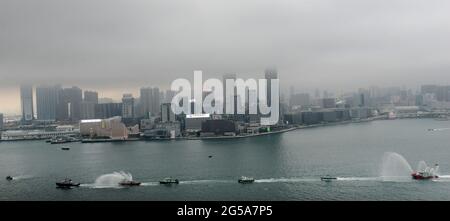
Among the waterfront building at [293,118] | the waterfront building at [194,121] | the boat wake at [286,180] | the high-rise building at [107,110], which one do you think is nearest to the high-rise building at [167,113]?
the waterfront building at [194,121]

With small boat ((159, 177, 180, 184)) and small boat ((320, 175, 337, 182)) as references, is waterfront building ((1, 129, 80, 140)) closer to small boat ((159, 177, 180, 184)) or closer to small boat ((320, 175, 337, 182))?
small boat ((159, 177, 180, 184))

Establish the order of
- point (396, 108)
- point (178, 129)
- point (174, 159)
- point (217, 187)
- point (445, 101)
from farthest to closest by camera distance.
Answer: point (396, 108) → point (445, 101) → point (178, 129) → point (174, 159) → point (217, 187)

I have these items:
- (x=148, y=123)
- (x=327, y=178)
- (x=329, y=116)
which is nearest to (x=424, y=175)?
(x=327, y=178)

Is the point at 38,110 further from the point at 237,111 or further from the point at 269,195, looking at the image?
the point at 269,195

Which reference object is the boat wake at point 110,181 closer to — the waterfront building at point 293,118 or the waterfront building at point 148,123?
the waterfront building at point 148,123

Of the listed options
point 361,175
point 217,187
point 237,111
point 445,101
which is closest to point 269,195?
point 217,187

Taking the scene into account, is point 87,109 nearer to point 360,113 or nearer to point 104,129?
point 104,129
